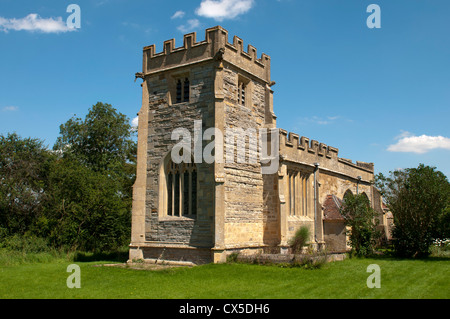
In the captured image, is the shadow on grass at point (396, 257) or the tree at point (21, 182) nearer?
the shadow on grass at point (396, 257)

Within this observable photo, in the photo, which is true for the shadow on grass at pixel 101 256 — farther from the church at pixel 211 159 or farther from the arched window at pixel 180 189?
the arched window at pixel 180 189

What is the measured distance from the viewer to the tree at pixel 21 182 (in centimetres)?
2288

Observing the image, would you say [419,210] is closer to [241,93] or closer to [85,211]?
[241,93]

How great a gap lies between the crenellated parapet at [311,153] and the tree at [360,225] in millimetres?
3027

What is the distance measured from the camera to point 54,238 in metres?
21.5

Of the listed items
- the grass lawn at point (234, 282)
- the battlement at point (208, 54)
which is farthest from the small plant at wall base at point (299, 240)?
the battlement at point (208, 54)

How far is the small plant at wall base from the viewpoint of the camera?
57.7 feet

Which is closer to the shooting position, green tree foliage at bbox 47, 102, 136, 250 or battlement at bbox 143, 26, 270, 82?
battlement at bbox 143, 26, 270, 82

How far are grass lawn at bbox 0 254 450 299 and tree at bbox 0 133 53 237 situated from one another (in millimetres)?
8503

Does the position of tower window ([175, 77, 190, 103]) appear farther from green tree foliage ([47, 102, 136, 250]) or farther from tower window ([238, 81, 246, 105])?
green tree foliage ([47, 102, 136, 250])

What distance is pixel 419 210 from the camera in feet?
59.4
